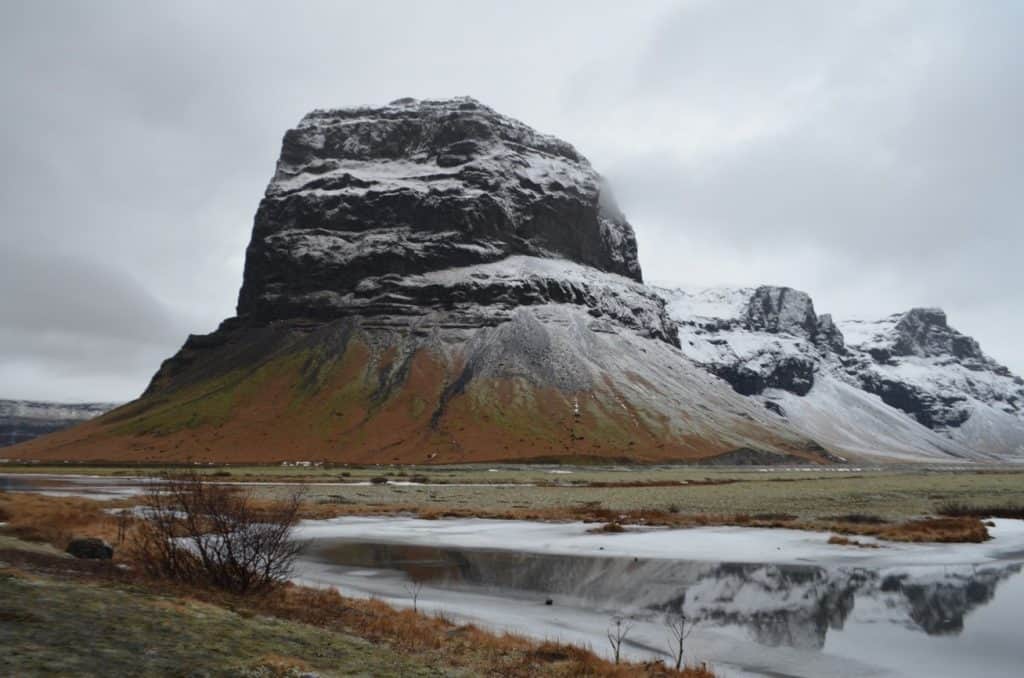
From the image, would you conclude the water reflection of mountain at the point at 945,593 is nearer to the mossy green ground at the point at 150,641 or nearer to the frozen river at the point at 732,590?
the frozen river at the point at 732,590

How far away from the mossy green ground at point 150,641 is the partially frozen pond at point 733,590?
7091 mm

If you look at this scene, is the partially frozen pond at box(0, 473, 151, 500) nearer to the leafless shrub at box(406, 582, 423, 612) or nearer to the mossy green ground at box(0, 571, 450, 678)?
the leafless shrub at box(406, 582, 423, 612)

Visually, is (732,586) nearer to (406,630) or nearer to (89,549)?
(406,630)

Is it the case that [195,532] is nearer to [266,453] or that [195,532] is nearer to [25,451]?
[266,453]

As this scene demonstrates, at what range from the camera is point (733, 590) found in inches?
1041

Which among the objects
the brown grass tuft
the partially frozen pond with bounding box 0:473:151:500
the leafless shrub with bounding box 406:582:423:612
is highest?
the brown grass tuft

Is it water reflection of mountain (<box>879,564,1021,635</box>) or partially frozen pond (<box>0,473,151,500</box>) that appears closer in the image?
water reflection of mountain (<box>879,564,1021,635</box>)

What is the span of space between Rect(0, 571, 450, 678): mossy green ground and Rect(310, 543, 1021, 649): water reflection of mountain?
11656 millimetres

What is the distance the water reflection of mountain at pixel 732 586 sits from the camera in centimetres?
2172

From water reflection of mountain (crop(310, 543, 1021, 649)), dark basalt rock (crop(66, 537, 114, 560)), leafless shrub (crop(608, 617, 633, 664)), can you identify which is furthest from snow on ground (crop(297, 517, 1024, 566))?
dark basalt rock (crop(66, 537, 114, 560))

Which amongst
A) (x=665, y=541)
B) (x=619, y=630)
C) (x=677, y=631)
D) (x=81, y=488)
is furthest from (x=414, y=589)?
(x=81, y=488)

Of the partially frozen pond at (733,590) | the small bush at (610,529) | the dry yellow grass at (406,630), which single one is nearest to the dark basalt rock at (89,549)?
the dry yellow grass at (406,630)

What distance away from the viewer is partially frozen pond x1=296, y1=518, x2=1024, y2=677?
18.2m

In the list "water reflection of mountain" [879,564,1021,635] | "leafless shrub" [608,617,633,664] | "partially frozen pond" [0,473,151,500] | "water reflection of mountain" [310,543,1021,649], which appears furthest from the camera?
"partially frozen pond" [0,473,151,500]
